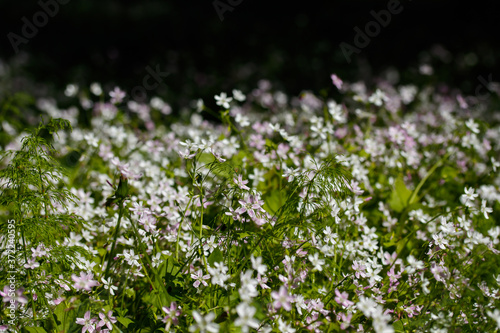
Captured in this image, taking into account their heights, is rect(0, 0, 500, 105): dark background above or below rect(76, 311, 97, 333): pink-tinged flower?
above

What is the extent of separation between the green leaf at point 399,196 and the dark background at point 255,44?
174 inches

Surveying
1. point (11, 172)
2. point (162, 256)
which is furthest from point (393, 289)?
point (11, 172)

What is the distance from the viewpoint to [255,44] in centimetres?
871

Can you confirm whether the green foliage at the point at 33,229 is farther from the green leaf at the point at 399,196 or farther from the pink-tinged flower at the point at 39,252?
the green leaf at the point at 399,196

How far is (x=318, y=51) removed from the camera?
820 cm

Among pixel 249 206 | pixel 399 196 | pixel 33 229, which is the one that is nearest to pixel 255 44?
pixel 399 196

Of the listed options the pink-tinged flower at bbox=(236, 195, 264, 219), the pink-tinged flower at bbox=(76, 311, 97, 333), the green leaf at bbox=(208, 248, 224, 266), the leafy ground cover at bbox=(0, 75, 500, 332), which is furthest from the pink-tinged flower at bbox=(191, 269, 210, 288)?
the pink-tinged flower at bbox=(76, 311, 97, 333)

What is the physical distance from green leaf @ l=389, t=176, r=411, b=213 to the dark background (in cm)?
442

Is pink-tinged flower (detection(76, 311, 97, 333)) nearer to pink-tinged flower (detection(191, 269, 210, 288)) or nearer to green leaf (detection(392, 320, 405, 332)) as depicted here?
pink-tinged flower (detection(191, 269, 210, 288))

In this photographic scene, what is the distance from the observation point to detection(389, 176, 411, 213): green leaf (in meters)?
2.78

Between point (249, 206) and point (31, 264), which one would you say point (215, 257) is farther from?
point (31, 264)

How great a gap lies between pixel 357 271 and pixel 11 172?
151cm

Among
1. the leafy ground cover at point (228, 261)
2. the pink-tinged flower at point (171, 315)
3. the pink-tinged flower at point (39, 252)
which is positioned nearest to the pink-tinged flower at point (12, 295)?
the leafy ground cover at point (228, 261)

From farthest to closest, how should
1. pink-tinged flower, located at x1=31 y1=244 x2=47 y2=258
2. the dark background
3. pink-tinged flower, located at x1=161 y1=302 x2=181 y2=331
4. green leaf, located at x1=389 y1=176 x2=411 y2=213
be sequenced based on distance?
the dark background → green leaf, located at x1=389 y1=176 x2=411 y2=213 → pink-tinged flower, located at x1=31 y1=244 x2=47 y2=258 → pink-tinged flower, located at x1=161 y1=302 x2=181 y2=331
